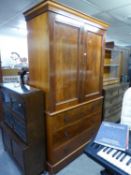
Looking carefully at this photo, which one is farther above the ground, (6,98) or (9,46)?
(9,46)

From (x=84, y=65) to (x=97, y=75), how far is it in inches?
17.1

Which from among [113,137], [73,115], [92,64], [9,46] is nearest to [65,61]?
[92,64]

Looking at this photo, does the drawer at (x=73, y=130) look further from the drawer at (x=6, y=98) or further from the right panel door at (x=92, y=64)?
the drawer at (x=6, y=98)

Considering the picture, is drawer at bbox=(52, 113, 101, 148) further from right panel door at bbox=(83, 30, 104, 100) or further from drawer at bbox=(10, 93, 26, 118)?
drawer at bbox=(10, 93, 26, 118)

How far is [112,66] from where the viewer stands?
3312mm

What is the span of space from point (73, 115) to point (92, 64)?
2.80ft

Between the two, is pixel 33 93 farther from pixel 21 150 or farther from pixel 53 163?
pixel 53 163

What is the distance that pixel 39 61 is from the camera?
1774 millimetres

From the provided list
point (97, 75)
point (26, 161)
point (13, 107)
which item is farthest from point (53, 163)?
point (97, 75)

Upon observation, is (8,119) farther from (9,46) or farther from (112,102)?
(9,46)

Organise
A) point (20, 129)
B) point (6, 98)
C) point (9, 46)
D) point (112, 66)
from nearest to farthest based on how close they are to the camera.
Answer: point (20, 129) → point (6, 98) → point (112, 66) → point (9, 46)

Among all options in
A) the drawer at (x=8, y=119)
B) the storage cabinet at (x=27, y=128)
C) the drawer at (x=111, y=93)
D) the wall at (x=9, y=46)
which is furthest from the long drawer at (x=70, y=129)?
the wall at (x=9, y=46)

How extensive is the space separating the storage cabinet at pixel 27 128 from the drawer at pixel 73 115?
0.16 m

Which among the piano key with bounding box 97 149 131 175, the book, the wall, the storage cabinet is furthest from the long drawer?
the wall
